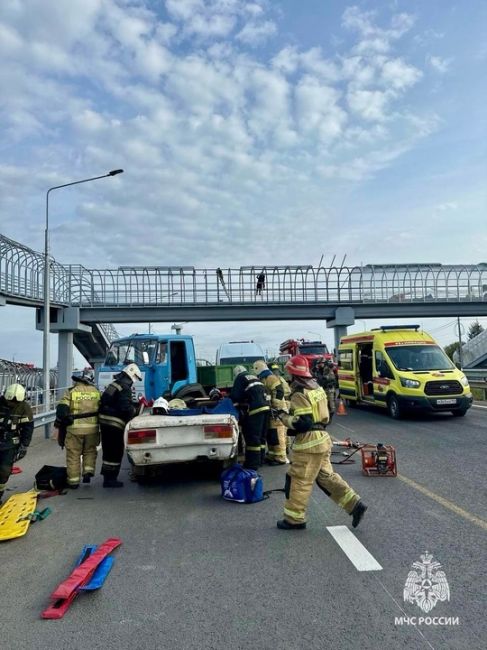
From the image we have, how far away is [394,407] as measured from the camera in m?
14.6

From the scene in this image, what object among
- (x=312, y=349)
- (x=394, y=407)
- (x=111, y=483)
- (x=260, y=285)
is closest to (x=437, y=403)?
(x=394, y=407)

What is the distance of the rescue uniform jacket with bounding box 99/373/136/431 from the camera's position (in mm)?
7410

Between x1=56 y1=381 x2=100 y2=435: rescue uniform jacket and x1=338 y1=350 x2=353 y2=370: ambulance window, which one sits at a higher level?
x1=338 y1=350 x2=353 y2=370: ambulance window

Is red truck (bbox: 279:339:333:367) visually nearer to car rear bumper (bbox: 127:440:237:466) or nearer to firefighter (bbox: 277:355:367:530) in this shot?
car rear bumper (bbox: 127:440:237:466)

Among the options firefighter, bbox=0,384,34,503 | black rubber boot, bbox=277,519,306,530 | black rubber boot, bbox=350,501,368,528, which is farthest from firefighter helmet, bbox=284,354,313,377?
firefighter, bbox=0,384,34,503

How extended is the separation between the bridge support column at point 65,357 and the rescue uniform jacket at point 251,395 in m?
27.6

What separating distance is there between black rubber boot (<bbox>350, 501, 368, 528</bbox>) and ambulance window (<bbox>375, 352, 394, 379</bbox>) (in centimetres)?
969

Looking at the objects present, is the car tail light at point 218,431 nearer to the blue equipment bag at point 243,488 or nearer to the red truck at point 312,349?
the blue equipment bag at point 243,488

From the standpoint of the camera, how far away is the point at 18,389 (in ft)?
22.1

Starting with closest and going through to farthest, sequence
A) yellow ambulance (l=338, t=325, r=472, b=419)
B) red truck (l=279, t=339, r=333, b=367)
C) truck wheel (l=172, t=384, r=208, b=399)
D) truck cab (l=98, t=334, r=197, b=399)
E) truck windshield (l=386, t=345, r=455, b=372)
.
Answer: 1. truck wheel (l=172, t=384, r=208, b=399)
2. truck cab (l=98, t=334, r=197, b=399)
3. yellow ambulance (l=338, t=325, r=472, b=419)
4. truck windshield (l=386, t=345, r=455, b=372)
5. red truck (l=279, t=339, r=333, b=367)

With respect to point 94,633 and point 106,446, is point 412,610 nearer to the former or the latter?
point 94,633

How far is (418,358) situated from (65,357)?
83.3 ft

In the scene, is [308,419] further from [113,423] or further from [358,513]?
[113,423]

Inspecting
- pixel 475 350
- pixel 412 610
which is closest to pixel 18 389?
pixel 412 610
